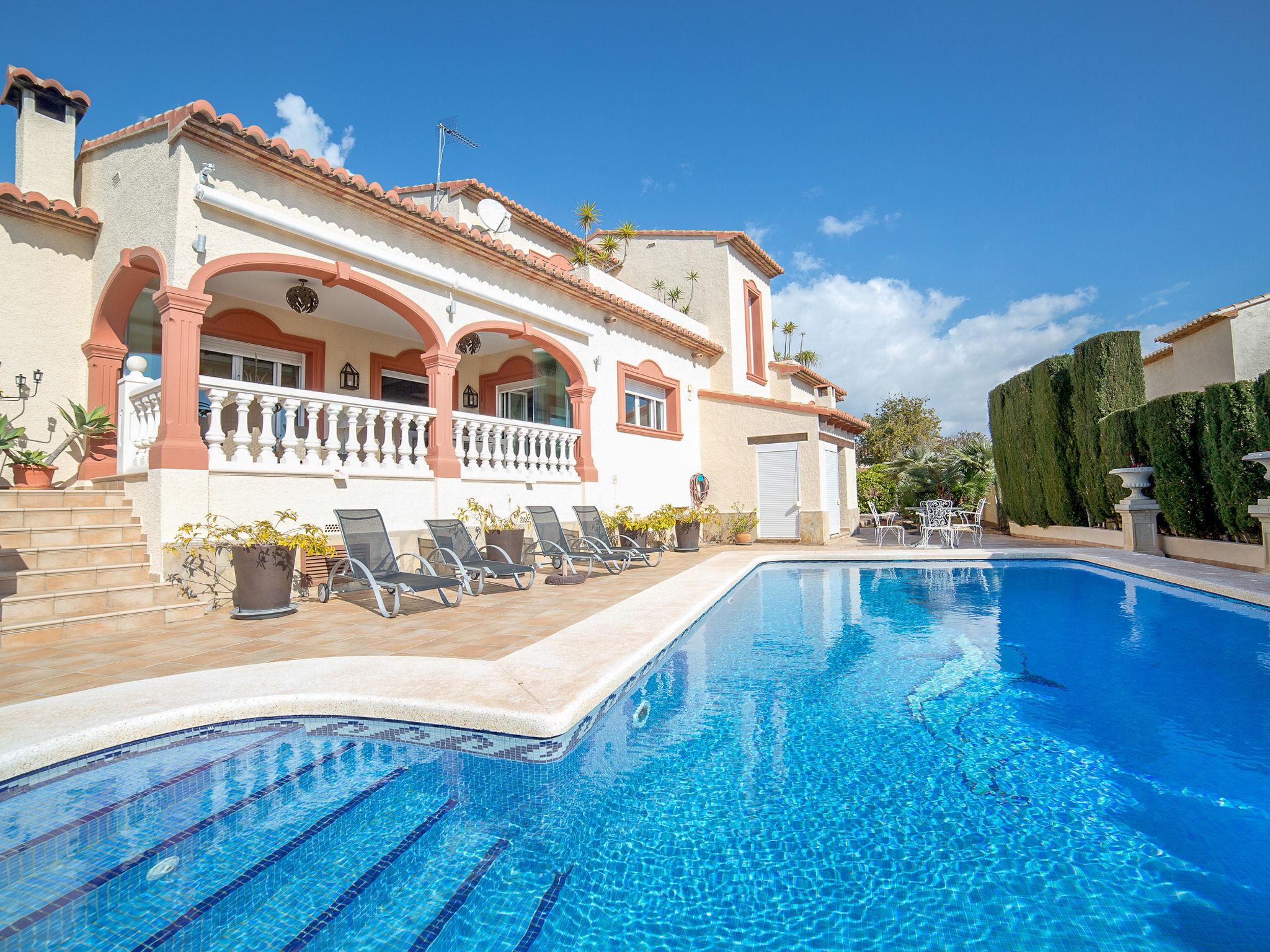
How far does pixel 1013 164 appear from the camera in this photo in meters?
16.4

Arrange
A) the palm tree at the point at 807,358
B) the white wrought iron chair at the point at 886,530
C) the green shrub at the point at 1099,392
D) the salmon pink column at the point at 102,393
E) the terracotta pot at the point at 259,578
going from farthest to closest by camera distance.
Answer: the palm tree at the point at 807,358 → the white wrought iron chair at the point at 886,530 → the green shrub at the point at 1099,392 → the salmon pink column at the point at 102,393 → the terracotta pot at the point at 259,578

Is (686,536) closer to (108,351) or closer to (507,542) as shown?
→ (507,542)

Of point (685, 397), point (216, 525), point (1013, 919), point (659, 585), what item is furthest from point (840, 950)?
point (685, 397)

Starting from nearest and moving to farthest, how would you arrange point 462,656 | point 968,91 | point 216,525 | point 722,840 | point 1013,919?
point 1013,919, point 722,840, point 462,656, point 216,525, point 968,91

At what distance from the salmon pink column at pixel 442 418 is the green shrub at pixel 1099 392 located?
1364 cm

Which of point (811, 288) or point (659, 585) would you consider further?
point (811, 288)

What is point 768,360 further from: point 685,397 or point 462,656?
point 462,656

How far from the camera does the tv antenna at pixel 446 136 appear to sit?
565 inches

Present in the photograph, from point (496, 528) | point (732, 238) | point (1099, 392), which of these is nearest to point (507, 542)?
point (496, 528)

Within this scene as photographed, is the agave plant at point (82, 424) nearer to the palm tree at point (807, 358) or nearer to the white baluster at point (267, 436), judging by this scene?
the white baluster at point (267, 436)

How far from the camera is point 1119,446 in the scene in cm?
1247

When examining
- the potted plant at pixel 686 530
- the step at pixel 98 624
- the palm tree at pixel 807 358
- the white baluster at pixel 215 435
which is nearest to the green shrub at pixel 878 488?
the potted plant at pixel 686 530

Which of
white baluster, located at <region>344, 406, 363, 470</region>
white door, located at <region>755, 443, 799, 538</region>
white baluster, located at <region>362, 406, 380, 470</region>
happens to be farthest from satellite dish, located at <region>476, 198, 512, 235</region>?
white door, located at <region>755, 443, 799, 538</region>

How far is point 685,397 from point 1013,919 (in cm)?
1483
